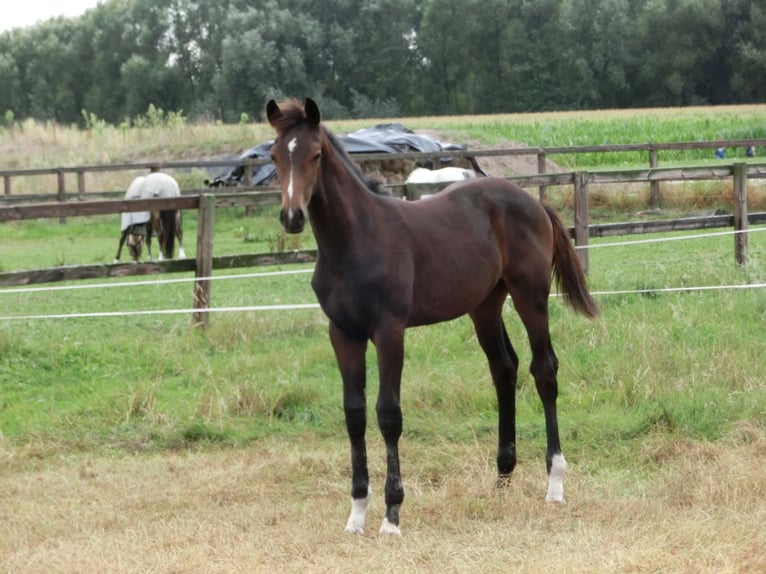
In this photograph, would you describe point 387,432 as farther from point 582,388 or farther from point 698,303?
point 698,303

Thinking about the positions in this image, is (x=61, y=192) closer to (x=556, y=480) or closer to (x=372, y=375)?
(x=372, y=375)

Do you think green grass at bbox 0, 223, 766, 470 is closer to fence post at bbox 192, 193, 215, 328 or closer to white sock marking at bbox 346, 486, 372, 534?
fence post at bbox 192, 193, 215, 328

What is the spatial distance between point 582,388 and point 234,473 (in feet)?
8.63

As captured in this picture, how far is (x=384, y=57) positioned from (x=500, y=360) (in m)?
63.0

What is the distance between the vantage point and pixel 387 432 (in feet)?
16.6

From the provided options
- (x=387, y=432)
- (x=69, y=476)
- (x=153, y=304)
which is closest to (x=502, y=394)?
(x=387, y=432)

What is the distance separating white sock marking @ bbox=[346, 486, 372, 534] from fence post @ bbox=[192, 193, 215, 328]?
4582 millimetres

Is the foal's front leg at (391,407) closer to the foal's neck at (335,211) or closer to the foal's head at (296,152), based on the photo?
the foal's neck at (335,211)

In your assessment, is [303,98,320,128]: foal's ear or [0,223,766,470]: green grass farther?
[0,223,766,470]: green grass

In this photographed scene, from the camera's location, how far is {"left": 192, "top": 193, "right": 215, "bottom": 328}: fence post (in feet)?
31.2

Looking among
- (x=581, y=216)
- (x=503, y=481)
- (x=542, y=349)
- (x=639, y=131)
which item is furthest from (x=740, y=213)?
(x=639, y=131)

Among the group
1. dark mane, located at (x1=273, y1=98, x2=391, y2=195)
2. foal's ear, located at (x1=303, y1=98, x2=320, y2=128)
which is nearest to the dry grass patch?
dark mane, located at (x1=273, y1=98, x2=391, y2=195)

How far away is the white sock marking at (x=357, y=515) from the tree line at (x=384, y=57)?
51.7 metres

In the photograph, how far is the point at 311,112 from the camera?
4887 mm
